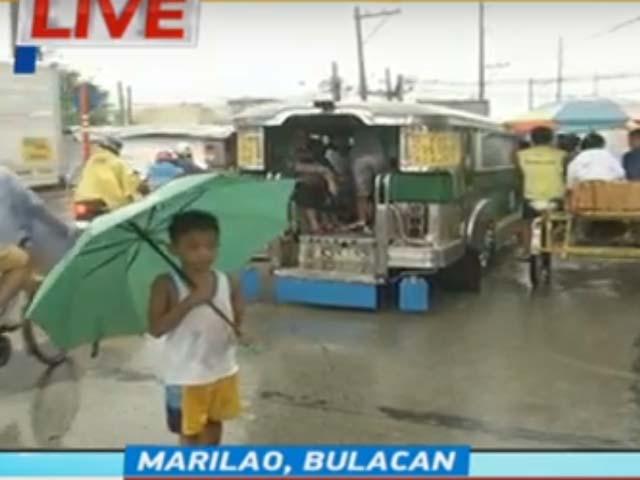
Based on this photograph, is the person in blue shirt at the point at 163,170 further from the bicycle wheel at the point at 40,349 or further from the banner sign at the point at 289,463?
the banner sign at the point at 289,463

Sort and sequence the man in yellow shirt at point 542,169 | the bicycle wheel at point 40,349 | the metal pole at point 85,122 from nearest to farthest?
the metal pole at point 85,122
the bicycle wheel at point 40,349
the man in yellow shirt at point 542,169

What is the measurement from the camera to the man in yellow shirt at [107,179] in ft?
15.8

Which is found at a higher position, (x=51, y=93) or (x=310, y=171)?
(x=51, y=93)

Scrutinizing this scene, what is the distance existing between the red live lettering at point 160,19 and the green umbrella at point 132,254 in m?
0.43

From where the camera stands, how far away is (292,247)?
243 inches

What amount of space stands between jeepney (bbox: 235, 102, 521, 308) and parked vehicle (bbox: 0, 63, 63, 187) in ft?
3.85

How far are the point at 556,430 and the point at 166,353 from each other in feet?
5.82

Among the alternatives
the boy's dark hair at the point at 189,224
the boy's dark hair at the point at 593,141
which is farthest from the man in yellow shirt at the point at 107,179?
the boy's dark hair at the point at 593,141

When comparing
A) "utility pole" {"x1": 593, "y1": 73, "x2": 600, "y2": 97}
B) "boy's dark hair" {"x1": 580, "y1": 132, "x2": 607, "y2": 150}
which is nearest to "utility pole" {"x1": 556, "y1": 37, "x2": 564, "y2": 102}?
"utility pole" {"x1": 593, "y1": 73, "x2": 600, "y2": 97}

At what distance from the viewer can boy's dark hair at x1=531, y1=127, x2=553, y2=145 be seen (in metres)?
6.75

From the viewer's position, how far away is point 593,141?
6926mm

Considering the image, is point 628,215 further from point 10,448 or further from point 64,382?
point 10,448

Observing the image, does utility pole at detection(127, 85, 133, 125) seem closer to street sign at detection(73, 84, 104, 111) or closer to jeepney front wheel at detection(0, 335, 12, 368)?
street sign at detection(73, 84, 104, 111)

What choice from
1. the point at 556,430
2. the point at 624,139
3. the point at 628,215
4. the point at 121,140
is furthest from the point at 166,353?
the point at 624,139
